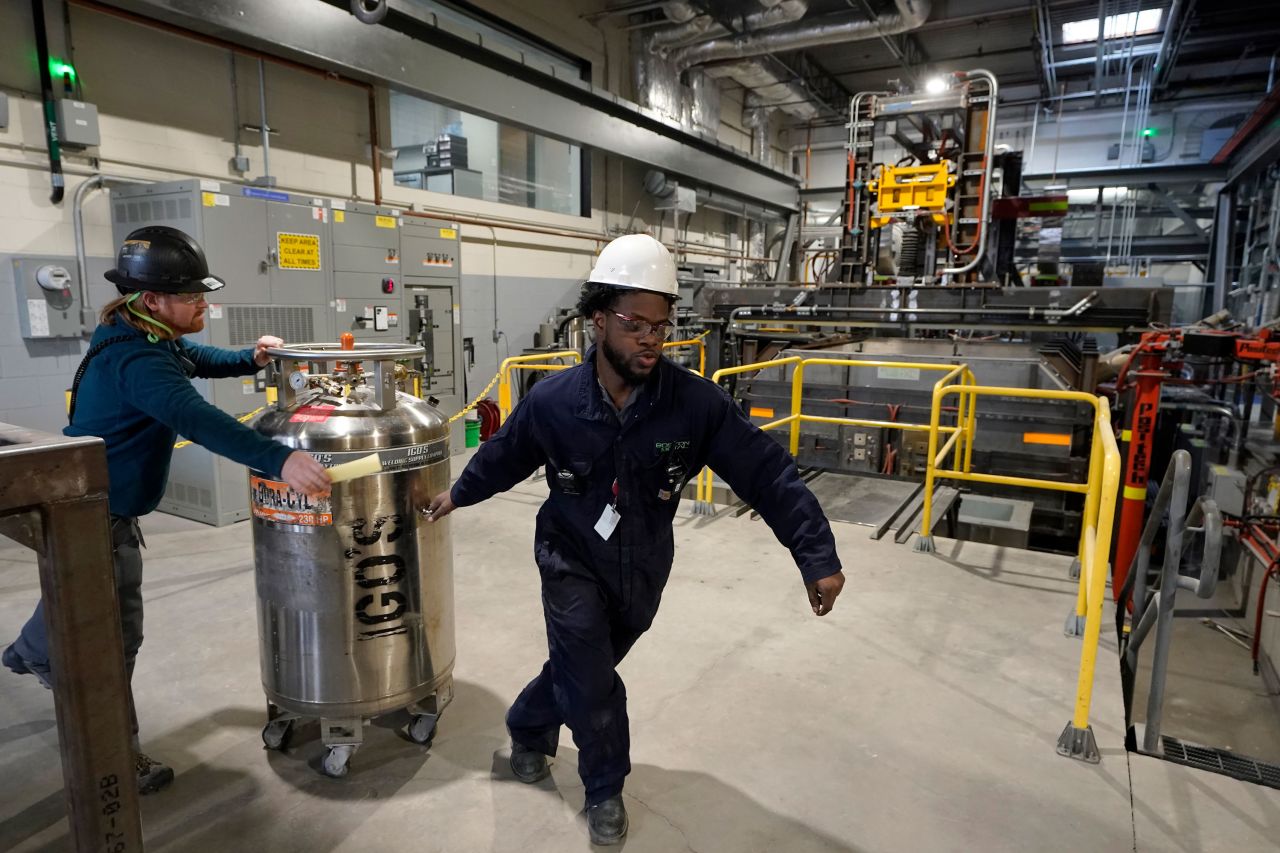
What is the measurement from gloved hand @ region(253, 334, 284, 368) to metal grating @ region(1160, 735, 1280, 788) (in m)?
3.50

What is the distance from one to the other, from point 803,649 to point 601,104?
836 cm

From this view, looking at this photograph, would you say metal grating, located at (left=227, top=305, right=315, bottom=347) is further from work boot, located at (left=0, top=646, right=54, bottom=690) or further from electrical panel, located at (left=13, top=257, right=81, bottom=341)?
work boot, located at (left=0, top=646, right=54, bottom=690)

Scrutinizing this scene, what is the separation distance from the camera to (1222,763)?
2703 mm

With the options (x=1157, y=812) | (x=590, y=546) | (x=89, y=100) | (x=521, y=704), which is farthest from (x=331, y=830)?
(x=89, y=100)

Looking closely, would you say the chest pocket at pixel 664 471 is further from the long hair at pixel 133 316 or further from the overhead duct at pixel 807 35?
the overhead duct at pixel 807 35

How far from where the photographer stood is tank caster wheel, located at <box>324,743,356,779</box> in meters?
2.53

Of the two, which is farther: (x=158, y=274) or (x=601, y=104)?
(x=601, y=104)

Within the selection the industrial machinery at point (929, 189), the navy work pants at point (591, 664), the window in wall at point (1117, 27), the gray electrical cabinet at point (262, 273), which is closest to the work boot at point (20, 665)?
the navy work pants at point (591, 664)

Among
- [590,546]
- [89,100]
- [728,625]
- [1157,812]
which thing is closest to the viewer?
[590,546]

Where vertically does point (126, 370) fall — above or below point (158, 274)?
below

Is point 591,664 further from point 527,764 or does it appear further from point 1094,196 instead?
point 1094,196

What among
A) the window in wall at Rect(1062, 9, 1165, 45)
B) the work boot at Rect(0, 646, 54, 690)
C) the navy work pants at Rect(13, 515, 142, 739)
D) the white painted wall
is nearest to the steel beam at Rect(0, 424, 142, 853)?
the navy work pants at Rect(13, 515, 142, 739)

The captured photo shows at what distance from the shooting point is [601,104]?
9.86 metres

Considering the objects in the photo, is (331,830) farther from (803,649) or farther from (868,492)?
(868,492)
